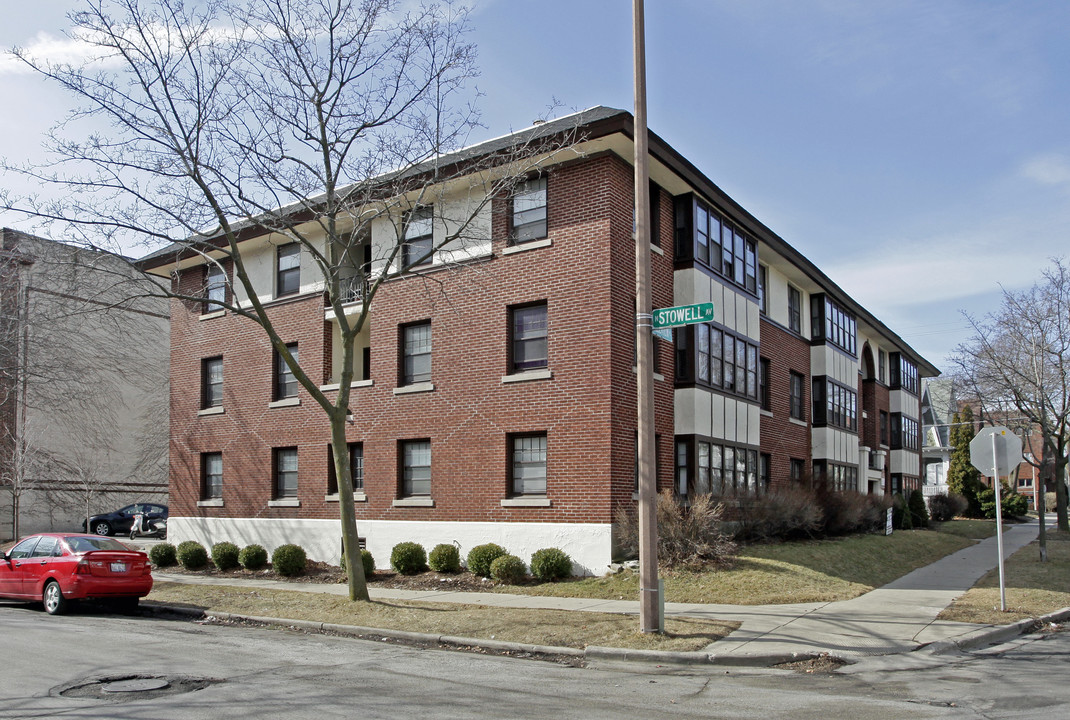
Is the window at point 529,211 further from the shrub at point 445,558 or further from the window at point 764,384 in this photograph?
the window at point 764,384

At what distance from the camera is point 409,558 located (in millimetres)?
19844

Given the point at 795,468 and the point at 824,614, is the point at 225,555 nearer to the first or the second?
the point at 824,614

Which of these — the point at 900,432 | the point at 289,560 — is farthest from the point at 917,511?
the point at 289,560

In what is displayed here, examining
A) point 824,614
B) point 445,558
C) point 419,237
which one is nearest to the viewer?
point 824,614

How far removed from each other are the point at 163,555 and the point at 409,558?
9050mm

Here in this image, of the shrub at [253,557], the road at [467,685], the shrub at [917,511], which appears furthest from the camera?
the shrub at [917,511]

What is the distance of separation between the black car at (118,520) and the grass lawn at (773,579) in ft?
83.1

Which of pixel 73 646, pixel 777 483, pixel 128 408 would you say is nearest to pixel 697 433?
pixel 777 483

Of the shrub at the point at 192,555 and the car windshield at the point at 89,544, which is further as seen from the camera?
the shrub at the point at 192,555

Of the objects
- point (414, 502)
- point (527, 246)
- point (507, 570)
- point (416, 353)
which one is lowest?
point (507, 570)

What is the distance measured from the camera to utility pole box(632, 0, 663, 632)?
37.6ft

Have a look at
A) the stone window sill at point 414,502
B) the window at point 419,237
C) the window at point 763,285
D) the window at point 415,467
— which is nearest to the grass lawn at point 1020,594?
the window at point 763,285

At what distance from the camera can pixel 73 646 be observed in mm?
11867

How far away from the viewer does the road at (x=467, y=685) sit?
8047 mm
